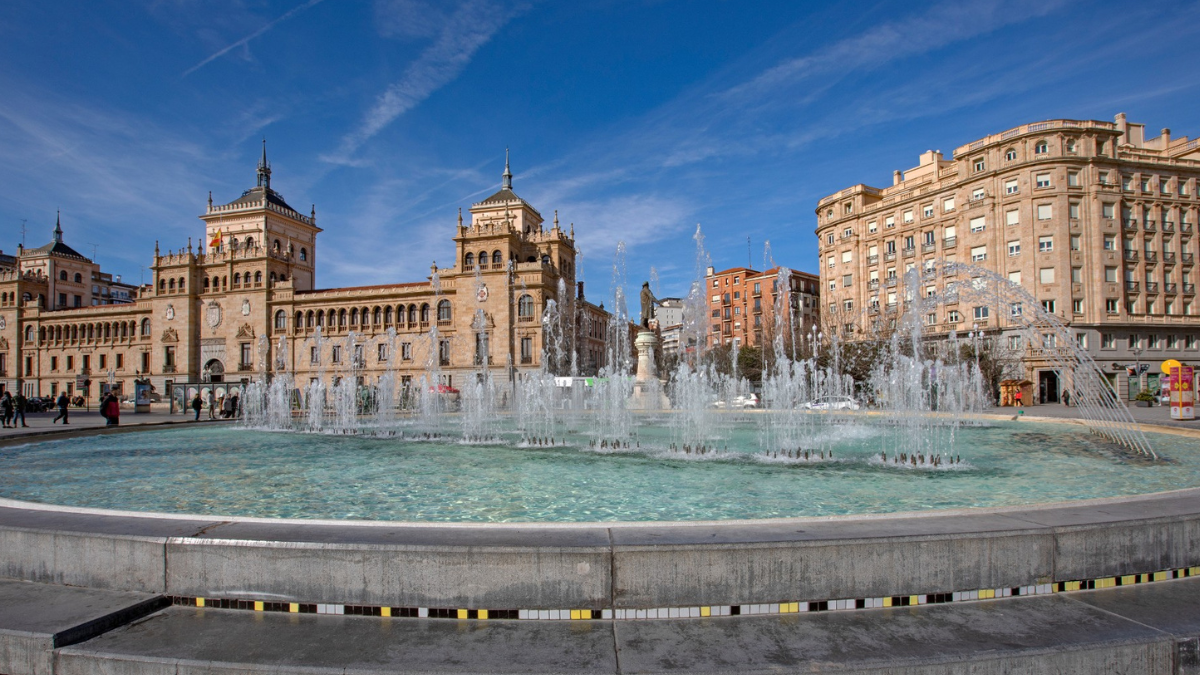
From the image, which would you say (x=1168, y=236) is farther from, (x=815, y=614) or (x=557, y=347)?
(x=815, y=614)

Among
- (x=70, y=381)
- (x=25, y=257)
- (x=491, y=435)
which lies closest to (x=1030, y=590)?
(x=491, y=435)

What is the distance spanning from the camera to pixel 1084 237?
134 ft

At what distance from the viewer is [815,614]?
11.5 ft

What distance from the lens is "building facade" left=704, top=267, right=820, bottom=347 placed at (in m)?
69.3

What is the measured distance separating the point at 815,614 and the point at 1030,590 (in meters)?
1.35

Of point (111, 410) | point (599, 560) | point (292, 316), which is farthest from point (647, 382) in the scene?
point (292, 316)

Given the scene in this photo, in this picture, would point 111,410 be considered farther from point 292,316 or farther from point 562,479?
point 292,316

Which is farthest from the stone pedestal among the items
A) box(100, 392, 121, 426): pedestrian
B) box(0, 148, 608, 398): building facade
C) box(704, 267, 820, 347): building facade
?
box(704, 267, 820, 347): building facade

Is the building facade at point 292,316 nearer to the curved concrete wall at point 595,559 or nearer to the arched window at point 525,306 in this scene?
the arched window at point 525,306

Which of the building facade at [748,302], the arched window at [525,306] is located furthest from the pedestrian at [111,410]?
the building facade at [748,302]

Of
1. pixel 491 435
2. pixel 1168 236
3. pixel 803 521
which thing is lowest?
pixel 491 435

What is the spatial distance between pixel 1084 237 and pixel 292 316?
56697 millimetres

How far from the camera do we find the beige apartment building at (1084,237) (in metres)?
40.4

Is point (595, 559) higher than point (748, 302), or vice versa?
point (748, 302)
